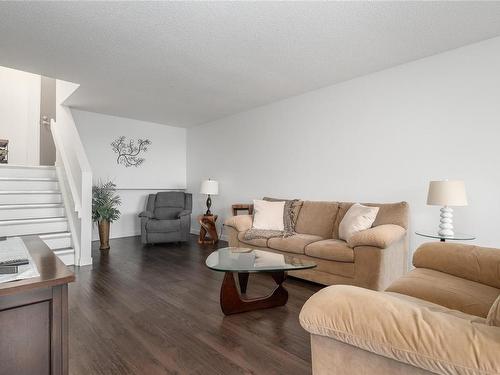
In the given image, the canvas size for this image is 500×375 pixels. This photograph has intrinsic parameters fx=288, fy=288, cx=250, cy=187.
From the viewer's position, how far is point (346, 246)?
284 centimetres

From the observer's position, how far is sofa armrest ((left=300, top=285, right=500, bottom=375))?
0.73 meters

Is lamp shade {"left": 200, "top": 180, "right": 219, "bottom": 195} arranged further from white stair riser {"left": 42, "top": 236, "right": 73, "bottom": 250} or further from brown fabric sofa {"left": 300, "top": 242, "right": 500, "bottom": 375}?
brown fabric sofa {"left": 300, "top": 242, "right": 500, "bottom": 375}

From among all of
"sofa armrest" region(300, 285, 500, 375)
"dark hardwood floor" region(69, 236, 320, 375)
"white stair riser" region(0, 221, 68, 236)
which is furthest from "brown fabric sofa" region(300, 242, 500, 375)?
"white stair riser" region(0, 221, 68, 236)

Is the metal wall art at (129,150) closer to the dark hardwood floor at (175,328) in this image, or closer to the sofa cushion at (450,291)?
the dark hardwood floor at (175,328)

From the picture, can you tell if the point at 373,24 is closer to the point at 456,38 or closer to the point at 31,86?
the point at 456,38

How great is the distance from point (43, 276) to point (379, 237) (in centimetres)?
241

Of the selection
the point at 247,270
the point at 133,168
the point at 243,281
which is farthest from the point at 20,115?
the point at 247,270

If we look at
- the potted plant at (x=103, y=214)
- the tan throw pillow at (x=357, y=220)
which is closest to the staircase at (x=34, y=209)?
the potted plant at (x=103, y=214)

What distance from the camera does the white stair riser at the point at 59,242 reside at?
3707 millimetres

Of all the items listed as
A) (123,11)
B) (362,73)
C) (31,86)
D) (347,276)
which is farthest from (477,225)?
(31,86)

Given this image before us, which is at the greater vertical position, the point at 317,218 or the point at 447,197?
the point at 447,197

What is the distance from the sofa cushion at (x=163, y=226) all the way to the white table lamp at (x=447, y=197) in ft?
12.4

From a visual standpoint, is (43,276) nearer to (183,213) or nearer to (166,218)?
(183,213)

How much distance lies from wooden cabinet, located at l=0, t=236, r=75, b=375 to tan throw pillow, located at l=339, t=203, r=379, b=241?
95.9 inches
